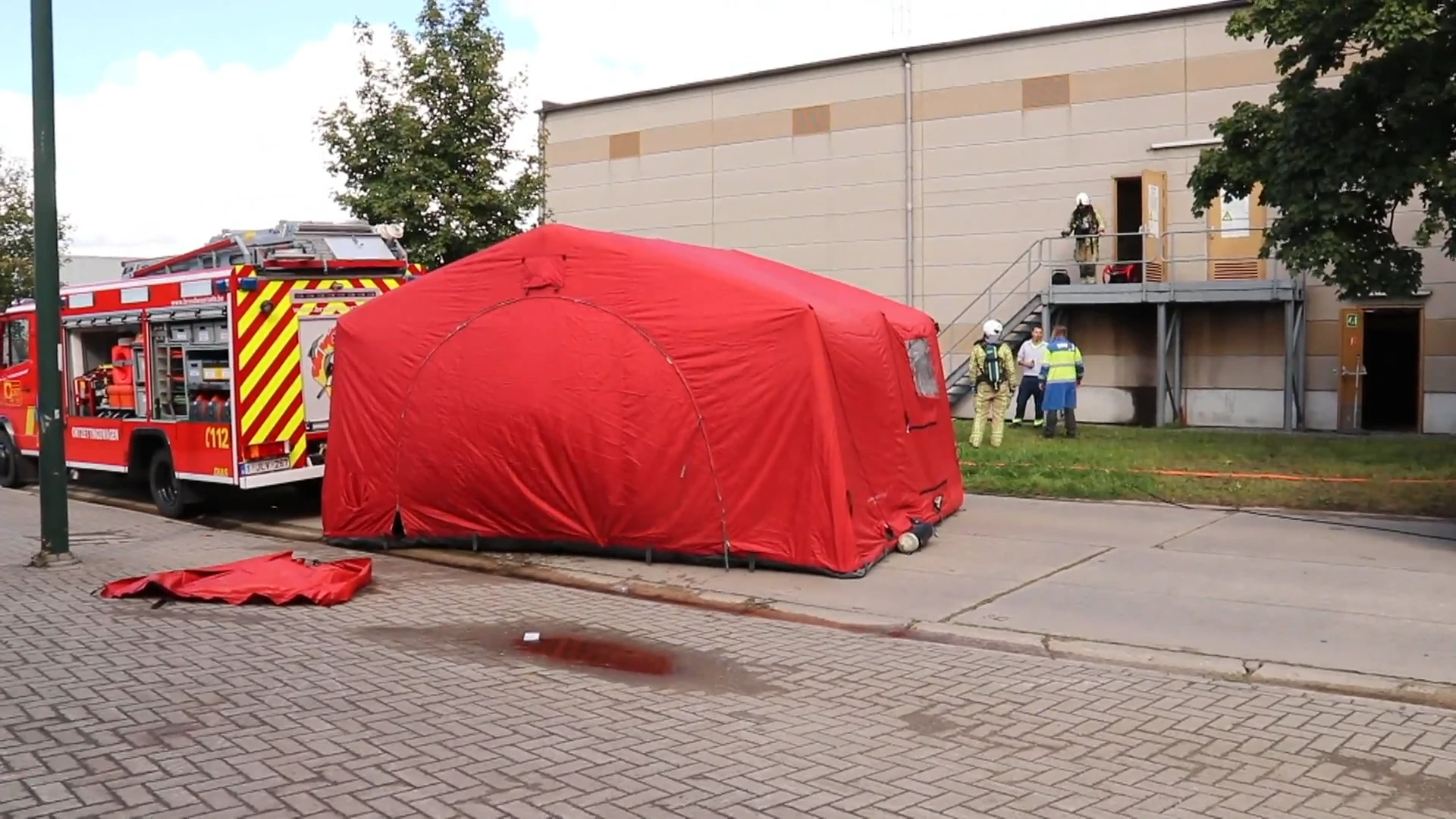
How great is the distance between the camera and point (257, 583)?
372 inches

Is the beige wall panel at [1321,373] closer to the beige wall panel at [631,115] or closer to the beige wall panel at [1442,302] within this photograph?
the beige wall panel at [1442,302]

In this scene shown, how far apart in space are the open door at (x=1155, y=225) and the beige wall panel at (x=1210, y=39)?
2.18 metres

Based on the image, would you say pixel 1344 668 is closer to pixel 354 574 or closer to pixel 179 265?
pixel 354 574

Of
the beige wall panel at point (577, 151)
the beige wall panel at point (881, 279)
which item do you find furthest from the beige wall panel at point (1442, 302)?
the beige wall panel at point (577, 151)

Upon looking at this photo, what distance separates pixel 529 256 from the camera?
10.9 metres

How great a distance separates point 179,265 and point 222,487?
9.10ft

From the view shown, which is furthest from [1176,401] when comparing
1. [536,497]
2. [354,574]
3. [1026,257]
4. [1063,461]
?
[354,574]

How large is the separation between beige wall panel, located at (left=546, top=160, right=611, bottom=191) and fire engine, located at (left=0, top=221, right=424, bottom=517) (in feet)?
50.0

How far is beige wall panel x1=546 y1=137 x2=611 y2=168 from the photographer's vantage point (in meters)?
30.2

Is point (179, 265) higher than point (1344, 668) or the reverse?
higher

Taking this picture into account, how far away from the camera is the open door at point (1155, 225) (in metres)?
22.0

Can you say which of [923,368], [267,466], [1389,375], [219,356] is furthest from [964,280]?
[219,356]

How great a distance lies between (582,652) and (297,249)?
26.1 feet

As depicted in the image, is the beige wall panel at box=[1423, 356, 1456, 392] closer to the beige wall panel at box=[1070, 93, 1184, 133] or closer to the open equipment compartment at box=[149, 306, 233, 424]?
the beige wall panel at box=[1070, 93, 1184, 133]
